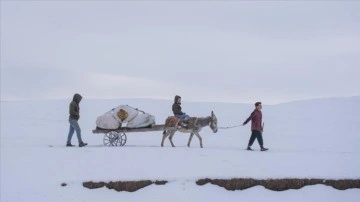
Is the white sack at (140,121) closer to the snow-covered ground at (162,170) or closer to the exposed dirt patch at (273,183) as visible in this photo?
the snow-covered ground at (162,170)

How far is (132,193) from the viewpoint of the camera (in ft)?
59.8

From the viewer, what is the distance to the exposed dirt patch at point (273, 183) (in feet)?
60.0

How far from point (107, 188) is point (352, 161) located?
896 centimetres

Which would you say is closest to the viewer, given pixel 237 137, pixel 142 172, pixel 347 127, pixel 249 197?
pixel 249 197

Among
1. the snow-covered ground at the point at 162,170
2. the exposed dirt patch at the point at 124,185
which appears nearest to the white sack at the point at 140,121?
the snow-covered ground at the point at 162,170

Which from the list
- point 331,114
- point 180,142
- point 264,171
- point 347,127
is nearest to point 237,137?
point 180,142

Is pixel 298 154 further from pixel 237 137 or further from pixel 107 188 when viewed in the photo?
pixel 237 137

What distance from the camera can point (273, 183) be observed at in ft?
60.7

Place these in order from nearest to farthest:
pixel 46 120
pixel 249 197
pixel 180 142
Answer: pixel 249 197 < pixel 180 142 < pixel 46 120

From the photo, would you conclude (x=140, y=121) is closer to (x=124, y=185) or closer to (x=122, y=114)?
(x=122, y=114)

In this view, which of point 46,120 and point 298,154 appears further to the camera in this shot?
point 46,120

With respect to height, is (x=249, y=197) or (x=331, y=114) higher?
(x=331, y=114)

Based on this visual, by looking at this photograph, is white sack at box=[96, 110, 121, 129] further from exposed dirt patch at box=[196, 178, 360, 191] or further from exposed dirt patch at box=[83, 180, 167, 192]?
exposed dirt patch at box=[196, 178, 360, 191]

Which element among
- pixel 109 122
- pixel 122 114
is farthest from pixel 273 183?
pixel 109 122
